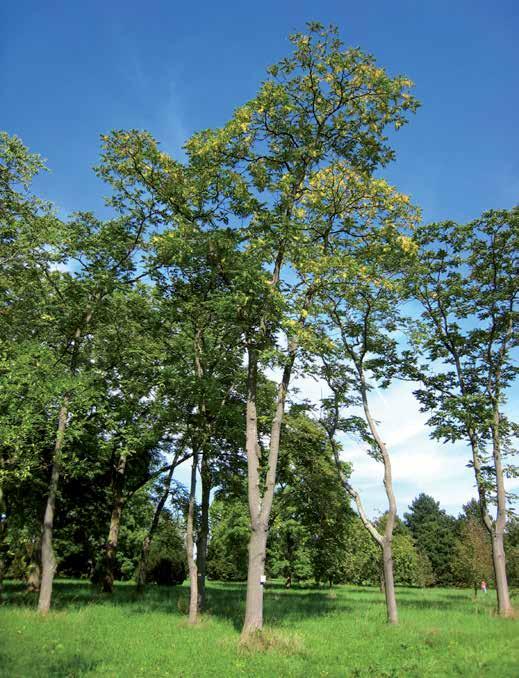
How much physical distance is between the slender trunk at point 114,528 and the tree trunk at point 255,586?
1338 cm

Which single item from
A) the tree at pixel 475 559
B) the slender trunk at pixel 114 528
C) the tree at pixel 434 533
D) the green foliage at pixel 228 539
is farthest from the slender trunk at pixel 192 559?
the tree at pixel 434 533

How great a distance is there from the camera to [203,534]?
17.4 meters

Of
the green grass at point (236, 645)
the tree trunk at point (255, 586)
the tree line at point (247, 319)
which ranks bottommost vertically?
the green grass at point (236, 645)

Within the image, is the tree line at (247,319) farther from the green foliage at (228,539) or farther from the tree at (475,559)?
the tree at (475,559)

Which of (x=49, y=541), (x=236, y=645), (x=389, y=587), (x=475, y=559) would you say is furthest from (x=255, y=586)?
(x=475, y=559)

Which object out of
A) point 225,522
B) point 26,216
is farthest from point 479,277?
point 225,522

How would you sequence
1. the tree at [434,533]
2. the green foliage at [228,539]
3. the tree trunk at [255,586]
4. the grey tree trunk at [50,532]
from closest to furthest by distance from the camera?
the tree trunk at [255,586]
the grey tree trunk at [50,532]
the green foliage at [228,539]
the tree at [434,533]

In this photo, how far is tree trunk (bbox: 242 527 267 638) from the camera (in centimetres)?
1229

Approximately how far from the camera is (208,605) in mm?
20016

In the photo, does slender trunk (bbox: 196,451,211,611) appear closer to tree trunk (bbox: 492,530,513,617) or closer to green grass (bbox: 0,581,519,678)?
green grass (bbox: 0,581,519,678)

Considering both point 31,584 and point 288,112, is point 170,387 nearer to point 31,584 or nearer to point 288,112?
point 288,112

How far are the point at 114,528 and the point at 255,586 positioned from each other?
14.5 m

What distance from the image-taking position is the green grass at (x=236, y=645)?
910 centimetres

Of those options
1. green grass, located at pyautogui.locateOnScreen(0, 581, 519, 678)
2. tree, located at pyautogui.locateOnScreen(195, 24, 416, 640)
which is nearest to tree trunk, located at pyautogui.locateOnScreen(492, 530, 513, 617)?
green grass, located at pyautogui.locateOnScreen(0, 581, 519, 678)
